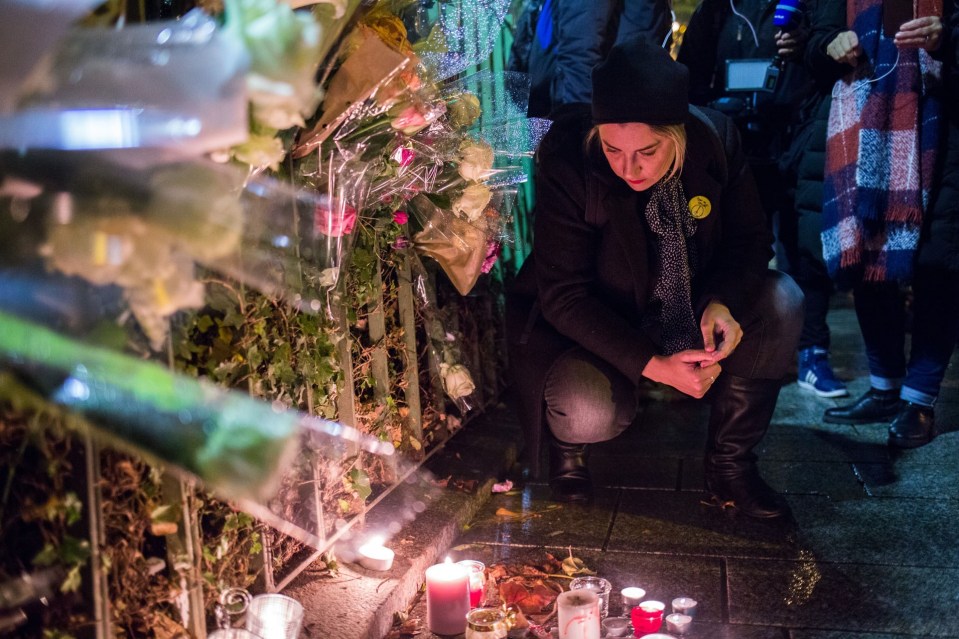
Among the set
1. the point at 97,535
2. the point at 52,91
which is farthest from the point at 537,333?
the point at 52,91

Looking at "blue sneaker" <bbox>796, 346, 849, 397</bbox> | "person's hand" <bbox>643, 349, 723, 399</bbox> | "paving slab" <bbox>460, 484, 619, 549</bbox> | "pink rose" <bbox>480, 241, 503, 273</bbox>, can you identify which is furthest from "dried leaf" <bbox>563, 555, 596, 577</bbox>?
"blue sneaker" <bbox>796, 346, 849, 397</bbox>

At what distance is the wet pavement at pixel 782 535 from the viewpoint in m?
2.59

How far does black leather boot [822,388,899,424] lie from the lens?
433 centimetres

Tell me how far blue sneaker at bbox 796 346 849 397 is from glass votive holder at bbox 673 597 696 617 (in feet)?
8.60

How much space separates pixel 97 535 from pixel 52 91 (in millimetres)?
839

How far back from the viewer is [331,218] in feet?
8.45

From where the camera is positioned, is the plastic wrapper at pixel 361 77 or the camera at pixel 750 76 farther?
the camera at pixel 750 76

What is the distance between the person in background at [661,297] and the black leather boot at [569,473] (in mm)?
117

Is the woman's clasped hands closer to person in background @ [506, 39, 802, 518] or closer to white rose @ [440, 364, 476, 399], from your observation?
person in background @ [506, 39, 802, 518]

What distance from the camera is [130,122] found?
155 cm

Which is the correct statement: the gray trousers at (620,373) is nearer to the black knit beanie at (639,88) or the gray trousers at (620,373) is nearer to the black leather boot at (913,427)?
the black knit beanie at (639,88)

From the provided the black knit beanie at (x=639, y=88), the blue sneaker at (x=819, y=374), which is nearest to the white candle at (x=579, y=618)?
the black knit beanie at (x=639, y=88)

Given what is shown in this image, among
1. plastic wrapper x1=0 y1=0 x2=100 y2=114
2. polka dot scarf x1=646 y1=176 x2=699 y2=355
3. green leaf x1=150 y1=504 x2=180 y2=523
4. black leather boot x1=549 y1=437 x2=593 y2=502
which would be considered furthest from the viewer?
black leather boot x1=549 y1=437 x2=593 y2=502

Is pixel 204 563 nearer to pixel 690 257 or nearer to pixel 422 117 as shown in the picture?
pixel 422 117
